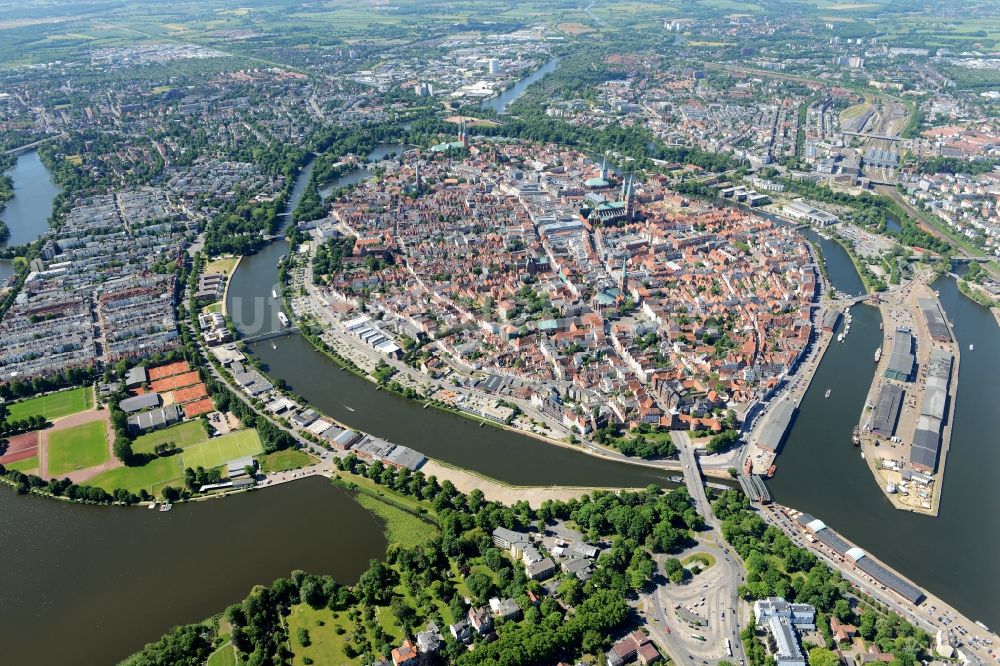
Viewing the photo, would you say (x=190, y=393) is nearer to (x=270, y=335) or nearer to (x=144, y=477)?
(x=144, y=477)

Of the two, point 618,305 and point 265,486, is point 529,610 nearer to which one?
point 265,486

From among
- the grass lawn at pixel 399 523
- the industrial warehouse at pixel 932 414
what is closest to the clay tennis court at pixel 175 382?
→ the grass lawn at pixel 399 523

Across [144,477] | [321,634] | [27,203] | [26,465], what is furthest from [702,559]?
[27,203]

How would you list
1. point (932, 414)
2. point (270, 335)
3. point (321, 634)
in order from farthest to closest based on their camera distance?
point (270, 335)
point (932, 414)
point (321, 634)

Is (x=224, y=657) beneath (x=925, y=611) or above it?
above

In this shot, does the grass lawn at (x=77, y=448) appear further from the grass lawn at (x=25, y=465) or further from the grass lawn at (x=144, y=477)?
the grass lawn at (x=144, y=477)

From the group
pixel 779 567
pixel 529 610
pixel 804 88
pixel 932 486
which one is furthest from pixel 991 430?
pixel 804 88

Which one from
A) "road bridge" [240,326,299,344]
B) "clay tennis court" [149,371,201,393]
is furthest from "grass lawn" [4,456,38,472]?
"road bridge" [240,326,299,344]

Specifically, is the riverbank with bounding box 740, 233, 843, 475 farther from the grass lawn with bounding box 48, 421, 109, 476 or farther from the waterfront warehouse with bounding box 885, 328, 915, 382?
the grass lawn with bounding box 48, 421, 109, 476

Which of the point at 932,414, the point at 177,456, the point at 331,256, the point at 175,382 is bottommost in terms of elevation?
the point at 932,414
